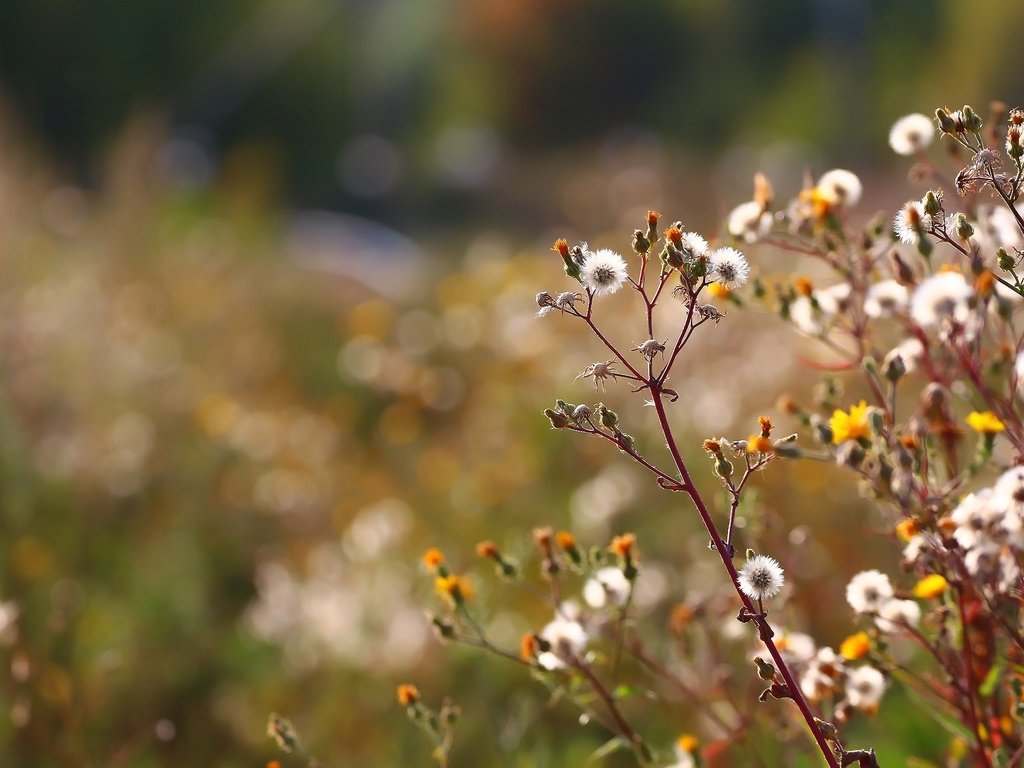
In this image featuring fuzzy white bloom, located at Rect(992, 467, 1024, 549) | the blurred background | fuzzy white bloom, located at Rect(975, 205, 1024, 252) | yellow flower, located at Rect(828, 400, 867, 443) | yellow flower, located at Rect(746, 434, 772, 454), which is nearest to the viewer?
fuzzy white bloom, located at Rect(992, 467, 1024, 549)

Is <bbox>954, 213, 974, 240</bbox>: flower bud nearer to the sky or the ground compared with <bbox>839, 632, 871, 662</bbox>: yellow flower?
nearer to the sky

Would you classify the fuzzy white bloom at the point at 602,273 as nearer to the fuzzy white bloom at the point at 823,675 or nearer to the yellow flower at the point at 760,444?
the yellow flower at the point at 760,444

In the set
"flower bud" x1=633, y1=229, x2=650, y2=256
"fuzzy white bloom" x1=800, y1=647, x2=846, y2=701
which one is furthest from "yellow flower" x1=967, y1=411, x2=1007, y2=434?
"flower bud" x1=633, y1=229, x2=650, y2=256

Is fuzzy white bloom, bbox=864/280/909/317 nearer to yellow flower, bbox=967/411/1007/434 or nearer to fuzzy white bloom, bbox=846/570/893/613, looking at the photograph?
yellow flower, bbox=967/411/1007/434

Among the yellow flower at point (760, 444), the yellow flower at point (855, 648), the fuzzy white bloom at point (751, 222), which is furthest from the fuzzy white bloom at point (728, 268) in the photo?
the yellow flower at point (855, 648)

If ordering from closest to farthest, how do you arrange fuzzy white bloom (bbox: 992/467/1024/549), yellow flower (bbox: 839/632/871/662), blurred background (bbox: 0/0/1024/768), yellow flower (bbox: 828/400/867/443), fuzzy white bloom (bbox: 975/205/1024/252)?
fuzzy white bloom (bbox: 992/467/1024/549)
yellow flower (bbox: 828/400/867/443)
yellow flower (bbox: 839/632/871/662)
fuzzy white bloom (bbox: 975/205/1024/252)
blurred background (bbox: 0/0/1024/768)

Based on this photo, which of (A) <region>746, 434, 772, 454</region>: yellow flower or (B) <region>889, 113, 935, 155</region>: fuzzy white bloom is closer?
(A) <region>746, 434, 772, 454</region>: yellow flower
